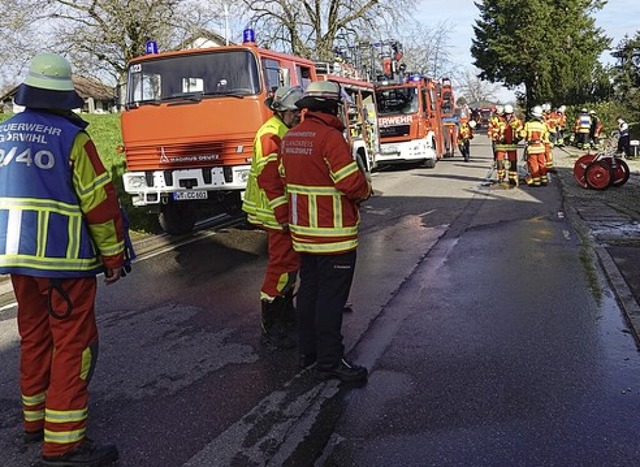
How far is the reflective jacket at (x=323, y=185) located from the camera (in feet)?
13.8

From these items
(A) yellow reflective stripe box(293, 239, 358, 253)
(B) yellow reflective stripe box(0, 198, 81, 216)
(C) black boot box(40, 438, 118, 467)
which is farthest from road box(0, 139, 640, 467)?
(B) yellow reflective stripe box(0, 198, 81, 216)

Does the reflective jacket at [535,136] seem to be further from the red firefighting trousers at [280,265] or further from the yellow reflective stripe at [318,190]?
the yellow reflective stripe at [318,190]

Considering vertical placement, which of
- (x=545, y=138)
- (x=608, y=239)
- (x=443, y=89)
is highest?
(x=443, y=89)

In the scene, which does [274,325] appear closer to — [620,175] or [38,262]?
[38,262]

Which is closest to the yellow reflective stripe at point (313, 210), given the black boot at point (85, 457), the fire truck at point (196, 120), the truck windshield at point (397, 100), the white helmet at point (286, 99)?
the white helmet at point (286, 99)

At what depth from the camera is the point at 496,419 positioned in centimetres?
376

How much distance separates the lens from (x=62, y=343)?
3332 mm

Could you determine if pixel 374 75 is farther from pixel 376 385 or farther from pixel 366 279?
pixel 376 385

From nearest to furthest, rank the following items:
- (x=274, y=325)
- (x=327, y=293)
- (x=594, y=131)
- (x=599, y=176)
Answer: (x=327, y=293), (x=274, y=325), (x=599, y=176), (x=594, y=131)

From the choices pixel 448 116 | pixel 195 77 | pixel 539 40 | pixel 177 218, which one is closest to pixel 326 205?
pixel 195 77

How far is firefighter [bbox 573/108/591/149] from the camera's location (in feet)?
89.1

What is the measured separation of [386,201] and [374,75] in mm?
7197

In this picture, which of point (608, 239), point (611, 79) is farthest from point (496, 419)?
point (611, 79)

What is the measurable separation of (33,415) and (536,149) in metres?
12.6
